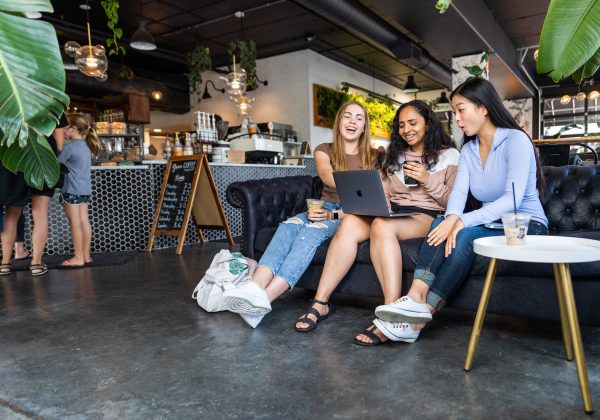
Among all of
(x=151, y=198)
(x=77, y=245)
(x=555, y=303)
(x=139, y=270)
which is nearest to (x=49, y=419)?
(x=555, y=303)

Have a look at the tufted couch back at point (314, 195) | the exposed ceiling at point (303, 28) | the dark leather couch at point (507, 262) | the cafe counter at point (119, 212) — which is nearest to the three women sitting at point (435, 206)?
the dark leather couch at point (507, 262)

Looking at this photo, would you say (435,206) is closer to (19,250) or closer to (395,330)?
(395,330)

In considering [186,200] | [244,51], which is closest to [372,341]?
[186,200]

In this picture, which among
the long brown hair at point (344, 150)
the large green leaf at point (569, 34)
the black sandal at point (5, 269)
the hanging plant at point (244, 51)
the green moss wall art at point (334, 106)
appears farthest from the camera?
the green moss wall art at point (334, 106)

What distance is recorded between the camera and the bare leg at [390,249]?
2.14m

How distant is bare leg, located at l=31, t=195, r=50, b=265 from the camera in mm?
3928

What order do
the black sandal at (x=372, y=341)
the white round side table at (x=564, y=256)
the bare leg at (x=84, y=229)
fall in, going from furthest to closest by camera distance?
the bare leg at (x=84, y=229), the black sandal at (x=372, y=341), the white round side table at (x=564, y=256)

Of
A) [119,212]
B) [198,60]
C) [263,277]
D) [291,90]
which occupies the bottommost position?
[263,277]

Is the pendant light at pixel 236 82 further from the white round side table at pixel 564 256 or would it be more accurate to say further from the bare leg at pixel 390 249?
the white round side table at pixel 564 256

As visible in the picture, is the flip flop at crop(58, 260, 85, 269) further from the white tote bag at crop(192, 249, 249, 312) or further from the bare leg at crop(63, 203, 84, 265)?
the white tote bag at crop(192, 249, 249, 312)

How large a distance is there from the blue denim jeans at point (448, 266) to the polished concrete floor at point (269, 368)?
236 mm

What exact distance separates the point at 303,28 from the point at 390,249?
7.40 m

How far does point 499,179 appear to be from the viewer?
7.04ft

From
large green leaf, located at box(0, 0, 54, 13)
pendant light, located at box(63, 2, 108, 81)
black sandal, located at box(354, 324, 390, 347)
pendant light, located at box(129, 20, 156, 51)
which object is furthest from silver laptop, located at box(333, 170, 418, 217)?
pendant light, located at box(129, 20, 156, 51)
